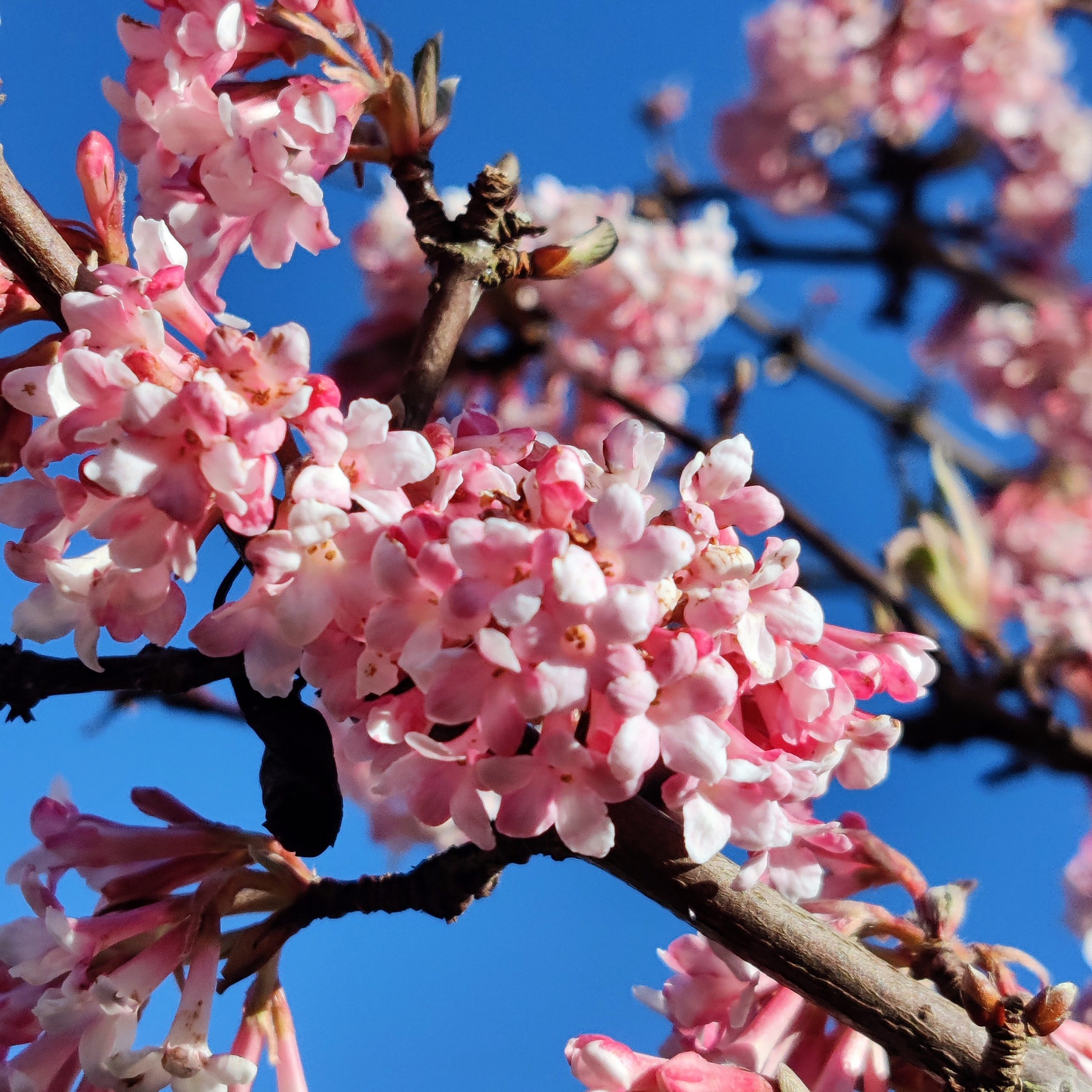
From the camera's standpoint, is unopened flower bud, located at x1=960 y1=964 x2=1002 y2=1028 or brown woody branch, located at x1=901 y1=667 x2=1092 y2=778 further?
brown woody branch, located at x1=901 y1=667 x2=1092 y2=778

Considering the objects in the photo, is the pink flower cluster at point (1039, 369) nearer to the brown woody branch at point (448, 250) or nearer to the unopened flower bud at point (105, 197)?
the brown woody branch at point (448, 250)

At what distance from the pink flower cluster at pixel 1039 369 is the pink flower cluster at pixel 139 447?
10.8 ft

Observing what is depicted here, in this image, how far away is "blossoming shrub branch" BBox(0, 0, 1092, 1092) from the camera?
22.7 inches

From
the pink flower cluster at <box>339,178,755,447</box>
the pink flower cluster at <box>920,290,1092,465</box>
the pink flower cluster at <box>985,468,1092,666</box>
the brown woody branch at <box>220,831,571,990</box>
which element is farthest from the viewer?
the pink flower cluster at <box>920,290,1092,465</box>

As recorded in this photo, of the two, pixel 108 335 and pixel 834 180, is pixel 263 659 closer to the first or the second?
pixel 108 335

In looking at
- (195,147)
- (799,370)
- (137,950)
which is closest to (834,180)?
(799,370)

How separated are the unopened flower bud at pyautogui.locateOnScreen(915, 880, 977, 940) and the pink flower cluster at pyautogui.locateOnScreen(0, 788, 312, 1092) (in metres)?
0.50

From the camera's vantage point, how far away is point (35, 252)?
0.68 metres

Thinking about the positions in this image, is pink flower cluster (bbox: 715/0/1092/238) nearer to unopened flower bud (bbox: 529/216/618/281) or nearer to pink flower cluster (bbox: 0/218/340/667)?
unopened flower bud (bbox: 529/216/618/281)

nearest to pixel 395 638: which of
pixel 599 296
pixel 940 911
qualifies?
pixel 940 911

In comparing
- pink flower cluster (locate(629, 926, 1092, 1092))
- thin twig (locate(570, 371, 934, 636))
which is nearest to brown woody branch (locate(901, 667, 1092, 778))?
thin twig (locate(570, 371, 934, 636))

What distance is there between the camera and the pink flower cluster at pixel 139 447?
57 cm

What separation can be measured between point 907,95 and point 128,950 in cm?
362

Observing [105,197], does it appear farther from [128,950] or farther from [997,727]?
[997,727]
